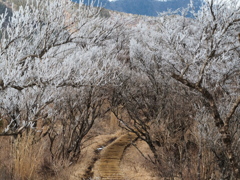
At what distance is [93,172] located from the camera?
770 centimetres

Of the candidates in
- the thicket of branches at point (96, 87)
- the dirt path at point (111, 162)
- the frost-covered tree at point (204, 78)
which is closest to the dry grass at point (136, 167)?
the dirt path at point (111, 162)

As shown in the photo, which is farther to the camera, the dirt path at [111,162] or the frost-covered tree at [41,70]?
the dirt path at [111,162]

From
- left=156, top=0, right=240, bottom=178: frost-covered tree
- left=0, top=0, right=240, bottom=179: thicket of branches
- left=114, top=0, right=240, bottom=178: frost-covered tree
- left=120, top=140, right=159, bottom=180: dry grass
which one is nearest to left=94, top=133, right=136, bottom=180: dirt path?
left=120, top=140, right=159, bottom=180: dry grass

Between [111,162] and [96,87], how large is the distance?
284cm

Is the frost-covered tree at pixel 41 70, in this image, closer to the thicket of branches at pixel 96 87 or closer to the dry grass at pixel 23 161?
the thicket of branches at pixel 96 87

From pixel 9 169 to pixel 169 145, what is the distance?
3.61m

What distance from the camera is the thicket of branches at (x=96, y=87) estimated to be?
461 cm

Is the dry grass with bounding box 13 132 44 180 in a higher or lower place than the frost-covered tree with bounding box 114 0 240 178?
lower

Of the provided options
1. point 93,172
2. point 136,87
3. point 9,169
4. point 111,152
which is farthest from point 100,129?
point 9,169

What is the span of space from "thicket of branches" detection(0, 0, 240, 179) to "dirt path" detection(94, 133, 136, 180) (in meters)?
0.90

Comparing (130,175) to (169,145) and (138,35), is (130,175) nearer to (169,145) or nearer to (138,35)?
(169,145)

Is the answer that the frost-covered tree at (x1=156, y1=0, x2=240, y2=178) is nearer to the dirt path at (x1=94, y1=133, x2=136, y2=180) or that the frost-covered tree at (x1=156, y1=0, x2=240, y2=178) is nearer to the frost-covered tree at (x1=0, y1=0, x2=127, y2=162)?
the frost-covered tree at (x1=0, y1=0, x2=127, y2=162)

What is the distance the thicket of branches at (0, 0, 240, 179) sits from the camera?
15.1ft

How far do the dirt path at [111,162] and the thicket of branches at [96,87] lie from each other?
897 mm
